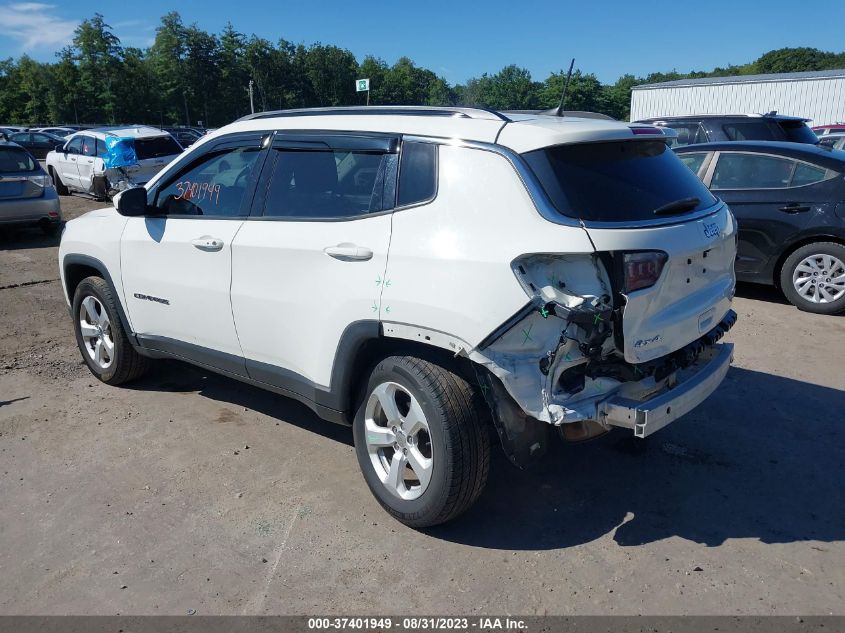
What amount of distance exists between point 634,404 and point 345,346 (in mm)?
1442

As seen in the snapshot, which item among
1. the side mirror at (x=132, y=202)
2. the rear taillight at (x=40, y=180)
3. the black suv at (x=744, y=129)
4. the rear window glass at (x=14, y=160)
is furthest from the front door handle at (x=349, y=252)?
the rear window glass at (x=14, y=160)

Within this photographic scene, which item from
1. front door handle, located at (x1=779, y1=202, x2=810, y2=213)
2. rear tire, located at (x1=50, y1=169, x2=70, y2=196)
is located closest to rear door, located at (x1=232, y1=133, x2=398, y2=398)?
front door handle, located at (x1=779, y1=202, x2=810, y2=213)

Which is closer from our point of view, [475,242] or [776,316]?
[475,242]

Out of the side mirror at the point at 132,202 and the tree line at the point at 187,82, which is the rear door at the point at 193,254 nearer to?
the side mirror at the point at 132,202

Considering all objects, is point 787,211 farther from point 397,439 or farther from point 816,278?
point 397,439

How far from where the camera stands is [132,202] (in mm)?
4508

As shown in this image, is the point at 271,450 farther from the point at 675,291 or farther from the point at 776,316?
the point at 776,316

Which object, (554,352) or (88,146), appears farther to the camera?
(88,146)

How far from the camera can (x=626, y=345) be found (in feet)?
9.72

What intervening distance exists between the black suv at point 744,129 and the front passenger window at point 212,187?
8.13m

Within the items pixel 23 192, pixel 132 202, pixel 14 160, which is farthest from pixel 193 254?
pixel 14 160

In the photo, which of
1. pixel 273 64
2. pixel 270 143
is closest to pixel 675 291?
pixel 270 143

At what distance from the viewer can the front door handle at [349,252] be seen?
11.0ft

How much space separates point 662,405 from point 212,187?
3.05 metres
